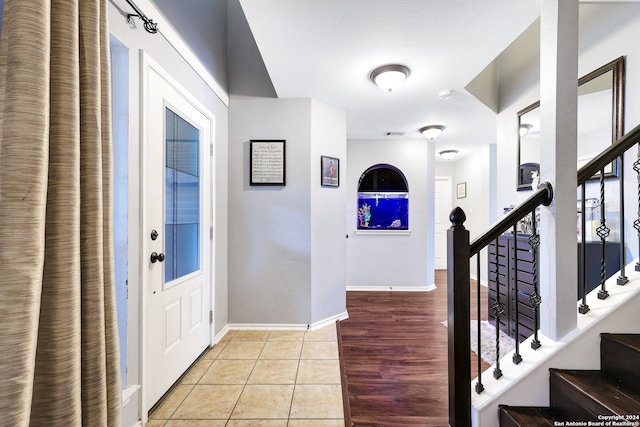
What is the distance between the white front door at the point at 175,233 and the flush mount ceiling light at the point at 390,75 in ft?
4.91

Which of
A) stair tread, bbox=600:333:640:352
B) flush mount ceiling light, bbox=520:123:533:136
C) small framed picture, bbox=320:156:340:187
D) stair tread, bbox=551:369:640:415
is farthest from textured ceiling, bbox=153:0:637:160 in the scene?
stair tread, bbox=551:369:640:415

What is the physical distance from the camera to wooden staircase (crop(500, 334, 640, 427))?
1.12 meters

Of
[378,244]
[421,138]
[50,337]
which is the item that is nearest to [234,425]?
[50,337]

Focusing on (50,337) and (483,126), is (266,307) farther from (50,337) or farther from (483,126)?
(483,126)

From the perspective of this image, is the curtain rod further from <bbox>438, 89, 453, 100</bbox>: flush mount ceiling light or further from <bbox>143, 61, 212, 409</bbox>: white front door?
<bbox>438, 89, 453, 100</bbox>: flush mount ceiling light

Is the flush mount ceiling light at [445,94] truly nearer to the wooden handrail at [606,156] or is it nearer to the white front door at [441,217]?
the wooden handrail at [606,156]

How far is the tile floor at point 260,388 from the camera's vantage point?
1586 mm

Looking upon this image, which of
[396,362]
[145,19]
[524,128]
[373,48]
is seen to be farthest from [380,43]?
[396,362]

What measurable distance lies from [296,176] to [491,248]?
2.23 metres

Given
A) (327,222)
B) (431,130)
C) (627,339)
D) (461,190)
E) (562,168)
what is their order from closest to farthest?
(627,339) → (562,168) → (327,222) → (431,130) → (461,190)

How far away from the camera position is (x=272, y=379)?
197cm

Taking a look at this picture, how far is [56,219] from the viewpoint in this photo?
837 millimetres

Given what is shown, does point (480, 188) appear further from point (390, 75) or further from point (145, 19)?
point (145, 19)

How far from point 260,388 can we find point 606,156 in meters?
2.41
